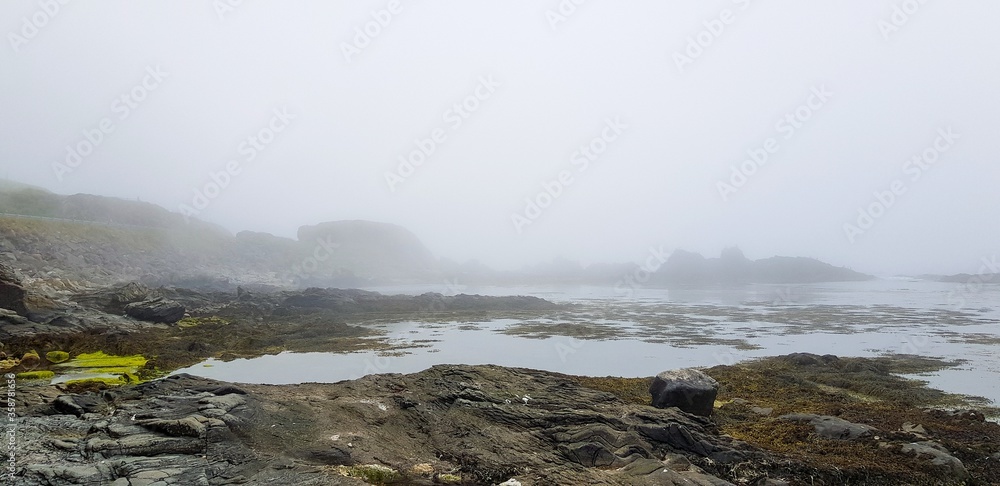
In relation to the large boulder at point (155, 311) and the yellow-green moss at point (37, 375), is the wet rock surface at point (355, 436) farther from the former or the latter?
the large boulder at point (155, 311)

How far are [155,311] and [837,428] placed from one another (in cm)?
3536

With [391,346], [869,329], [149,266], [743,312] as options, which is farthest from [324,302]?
[869,329]

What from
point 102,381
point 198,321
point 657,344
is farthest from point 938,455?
point 198,321

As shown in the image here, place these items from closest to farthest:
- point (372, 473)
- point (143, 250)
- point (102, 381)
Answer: point (372, 473)
point (102, 381)
point (143, 250)

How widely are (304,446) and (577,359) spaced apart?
15906 millimetres

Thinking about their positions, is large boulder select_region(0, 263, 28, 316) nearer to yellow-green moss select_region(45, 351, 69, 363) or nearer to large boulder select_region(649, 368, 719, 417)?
yellow-green moss select_region(45, 351, 69, 363)

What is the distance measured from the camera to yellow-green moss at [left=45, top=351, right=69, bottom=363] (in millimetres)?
17016

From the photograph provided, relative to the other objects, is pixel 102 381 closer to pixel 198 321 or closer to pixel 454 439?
pixel 454 439

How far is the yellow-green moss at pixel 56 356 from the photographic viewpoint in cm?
1702

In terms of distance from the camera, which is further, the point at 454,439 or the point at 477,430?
the point at 477,430

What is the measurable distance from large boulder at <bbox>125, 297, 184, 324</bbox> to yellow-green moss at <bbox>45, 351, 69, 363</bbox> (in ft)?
40.1

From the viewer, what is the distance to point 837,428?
38.9 ft

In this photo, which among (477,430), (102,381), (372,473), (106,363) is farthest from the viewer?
(106,363)

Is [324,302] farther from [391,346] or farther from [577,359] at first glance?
[577,359]
